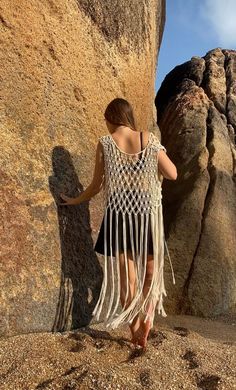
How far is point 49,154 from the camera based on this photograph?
4121 mm

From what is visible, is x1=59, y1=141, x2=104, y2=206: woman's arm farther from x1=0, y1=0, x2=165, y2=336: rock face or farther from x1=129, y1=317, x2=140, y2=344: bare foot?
x1=129, y1=317, x2=140, y2=344: bare foot

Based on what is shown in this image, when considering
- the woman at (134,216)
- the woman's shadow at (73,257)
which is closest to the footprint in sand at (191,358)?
the woman at (134,216)

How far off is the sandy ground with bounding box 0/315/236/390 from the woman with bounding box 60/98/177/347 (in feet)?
0.63

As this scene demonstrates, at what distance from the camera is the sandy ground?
3.07 meters

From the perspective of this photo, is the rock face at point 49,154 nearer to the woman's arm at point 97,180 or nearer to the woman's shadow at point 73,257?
the woman's shadow at point 73,257

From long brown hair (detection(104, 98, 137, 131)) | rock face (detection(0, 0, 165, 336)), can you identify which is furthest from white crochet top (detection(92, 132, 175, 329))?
rock face (detection(0, 0, 165, 336))

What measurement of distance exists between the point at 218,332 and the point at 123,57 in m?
3.33

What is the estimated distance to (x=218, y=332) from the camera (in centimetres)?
604

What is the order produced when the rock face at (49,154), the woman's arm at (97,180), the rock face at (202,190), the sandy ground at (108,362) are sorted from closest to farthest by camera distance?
the sandy ground at (108,362), the rock face at (49,154), the woman's arm at (97,180), the rock face at (202,190)

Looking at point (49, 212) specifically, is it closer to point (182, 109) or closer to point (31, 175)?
point (31, 175)

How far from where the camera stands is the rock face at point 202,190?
741 centimetres

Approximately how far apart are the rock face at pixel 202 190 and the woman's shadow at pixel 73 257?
331cm

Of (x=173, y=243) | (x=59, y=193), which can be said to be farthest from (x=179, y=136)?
(x=59, y=193)

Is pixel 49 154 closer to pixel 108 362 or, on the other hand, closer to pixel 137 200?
pixel 137 200
